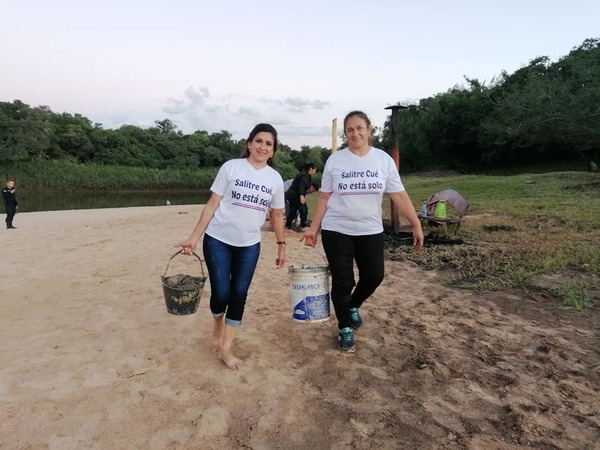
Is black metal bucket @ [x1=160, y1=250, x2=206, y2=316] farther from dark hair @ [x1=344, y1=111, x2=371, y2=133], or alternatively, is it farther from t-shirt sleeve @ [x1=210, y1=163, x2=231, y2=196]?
dark hair @ [x1=344, y1=111, x2=371, y2=133]

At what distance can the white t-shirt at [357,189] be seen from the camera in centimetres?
324

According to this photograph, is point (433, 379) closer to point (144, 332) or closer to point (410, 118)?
point (144, 332)

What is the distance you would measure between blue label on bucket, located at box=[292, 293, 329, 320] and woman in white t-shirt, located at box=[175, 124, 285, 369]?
55 cm

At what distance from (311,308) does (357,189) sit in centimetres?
100

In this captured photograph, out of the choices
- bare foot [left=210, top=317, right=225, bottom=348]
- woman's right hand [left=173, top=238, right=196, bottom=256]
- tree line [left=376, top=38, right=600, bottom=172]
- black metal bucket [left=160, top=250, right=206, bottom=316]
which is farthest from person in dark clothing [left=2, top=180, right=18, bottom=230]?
tree line [left=376, top=38, right=600, bottom=172]

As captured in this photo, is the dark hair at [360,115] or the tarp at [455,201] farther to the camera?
the tarp at [455,201]

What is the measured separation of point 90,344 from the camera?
355 centimetres

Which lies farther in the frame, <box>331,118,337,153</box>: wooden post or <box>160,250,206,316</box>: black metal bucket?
<box>331,118,337,153</box>: wooden post

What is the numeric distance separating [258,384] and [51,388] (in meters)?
1.30

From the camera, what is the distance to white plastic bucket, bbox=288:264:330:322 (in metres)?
3.49

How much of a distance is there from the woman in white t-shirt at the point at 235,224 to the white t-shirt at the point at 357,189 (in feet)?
1.43

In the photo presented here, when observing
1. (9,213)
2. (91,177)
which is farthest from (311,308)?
(91,177)

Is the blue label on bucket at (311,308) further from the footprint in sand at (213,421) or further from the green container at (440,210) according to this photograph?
the green container at (440,210)

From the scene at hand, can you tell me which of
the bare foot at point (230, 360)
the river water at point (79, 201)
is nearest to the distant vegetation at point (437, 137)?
the river water at point (79, 201)
